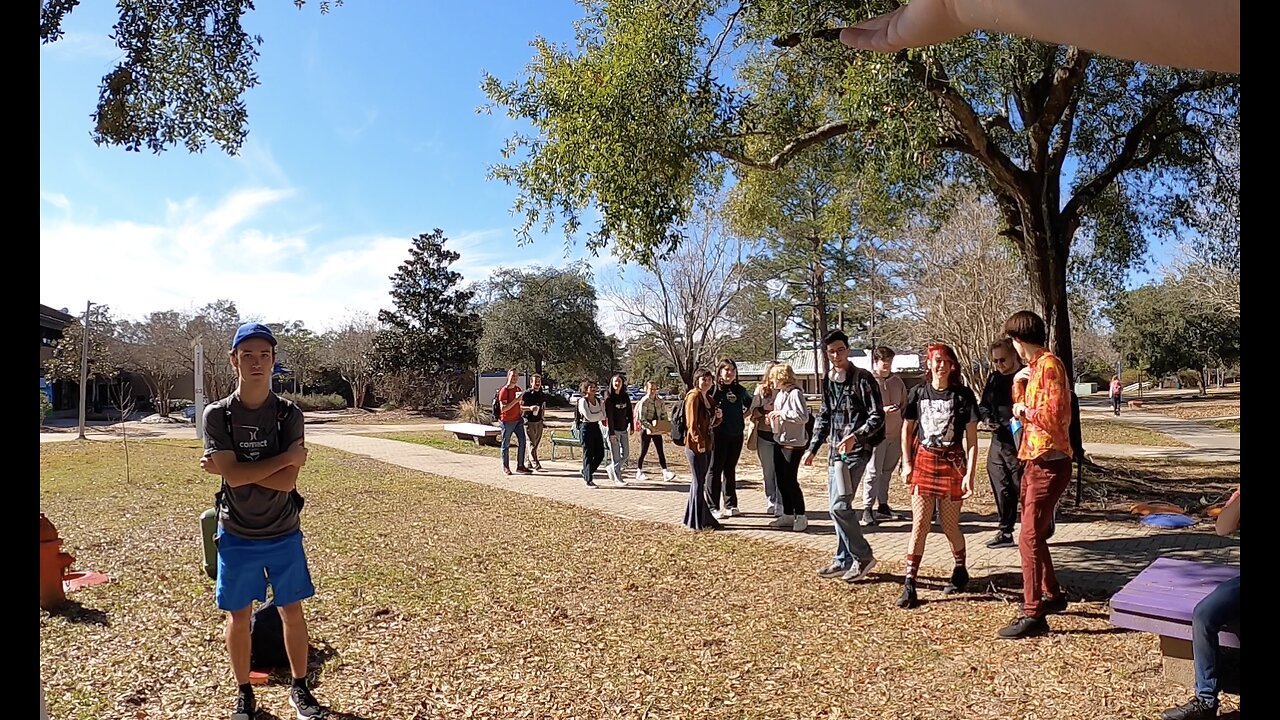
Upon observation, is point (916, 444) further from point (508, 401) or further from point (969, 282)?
point (969, 282)

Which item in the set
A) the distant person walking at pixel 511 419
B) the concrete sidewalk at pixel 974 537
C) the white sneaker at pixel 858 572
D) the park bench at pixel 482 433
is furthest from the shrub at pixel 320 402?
the white sneaker at pixel 858 572

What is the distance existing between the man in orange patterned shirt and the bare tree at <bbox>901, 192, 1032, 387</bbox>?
2011 centimetres

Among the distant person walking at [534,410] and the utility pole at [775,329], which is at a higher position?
the utility pole at [775,329]

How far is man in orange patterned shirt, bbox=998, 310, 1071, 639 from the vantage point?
4.62m

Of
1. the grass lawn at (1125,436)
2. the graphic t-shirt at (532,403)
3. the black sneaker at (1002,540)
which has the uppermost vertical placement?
the graphic t-shirt at (532,403)

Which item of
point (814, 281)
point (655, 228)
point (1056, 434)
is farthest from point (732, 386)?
point (814, 281)

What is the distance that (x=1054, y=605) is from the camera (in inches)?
203

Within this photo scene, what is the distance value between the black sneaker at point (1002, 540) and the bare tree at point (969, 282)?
1731cm

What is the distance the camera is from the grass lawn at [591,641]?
12.9ft

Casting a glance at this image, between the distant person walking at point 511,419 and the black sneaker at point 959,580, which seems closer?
the black sneaker at point 959,580

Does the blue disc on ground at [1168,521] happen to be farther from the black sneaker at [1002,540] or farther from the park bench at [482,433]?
the park bench at [482,433]

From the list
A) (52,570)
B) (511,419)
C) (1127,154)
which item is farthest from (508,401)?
(1127,154)

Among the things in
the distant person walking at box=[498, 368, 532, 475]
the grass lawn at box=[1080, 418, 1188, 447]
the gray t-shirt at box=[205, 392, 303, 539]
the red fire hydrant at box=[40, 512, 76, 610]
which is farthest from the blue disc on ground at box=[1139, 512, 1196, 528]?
the grass lawn at box=[1080, 418, 1188, 447]
